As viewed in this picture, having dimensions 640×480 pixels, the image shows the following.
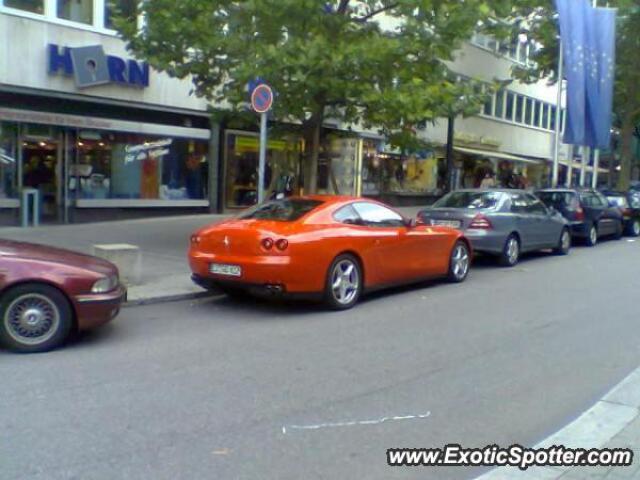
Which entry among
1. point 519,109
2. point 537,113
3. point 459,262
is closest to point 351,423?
point 459,262

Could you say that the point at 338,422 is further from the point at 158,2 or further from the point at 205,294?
the point at 158,2

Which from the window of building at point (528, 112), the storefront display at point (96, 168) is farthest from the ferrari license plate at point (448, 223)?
the window of building at point (528, 112)

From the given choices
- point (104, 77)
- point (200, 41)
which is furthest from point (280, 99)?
point (104, 77)

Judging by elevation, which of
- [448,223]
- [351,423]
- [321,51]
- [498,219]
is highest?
[321,51]

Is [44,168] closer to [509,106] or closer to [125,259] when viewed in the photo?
[125,259]

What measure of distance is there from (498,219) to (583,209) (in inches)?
230

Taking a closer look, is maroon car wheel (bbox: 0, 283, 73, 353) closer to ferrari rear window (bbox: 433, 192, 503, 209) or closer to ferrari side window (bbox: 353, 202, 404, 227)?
ferrari side window (bbox: 353, 202, 404, 227)

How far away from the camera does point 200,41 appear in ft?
39.5

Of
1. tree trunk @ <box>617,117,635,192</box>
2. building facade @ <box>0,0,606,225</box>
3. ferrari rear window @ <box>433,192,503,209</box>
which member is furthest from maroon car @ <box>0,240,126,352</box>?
tree trunk @ <box>617,117,635,192</box>

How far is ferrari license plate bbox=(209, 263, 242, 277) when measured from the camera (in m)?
8.17

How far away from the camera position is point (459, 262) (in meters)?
11.2

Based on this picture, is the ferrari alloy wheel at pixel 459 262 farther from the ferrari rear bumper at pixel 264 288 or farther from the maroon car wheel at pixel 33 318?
the maroon car wheel at pixel 33 318

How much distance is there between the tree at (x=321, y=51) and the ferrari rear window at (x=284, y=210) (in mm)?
2909

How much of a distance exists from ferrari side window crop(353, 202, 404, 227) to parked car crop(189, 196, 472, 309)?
0.05 ft
